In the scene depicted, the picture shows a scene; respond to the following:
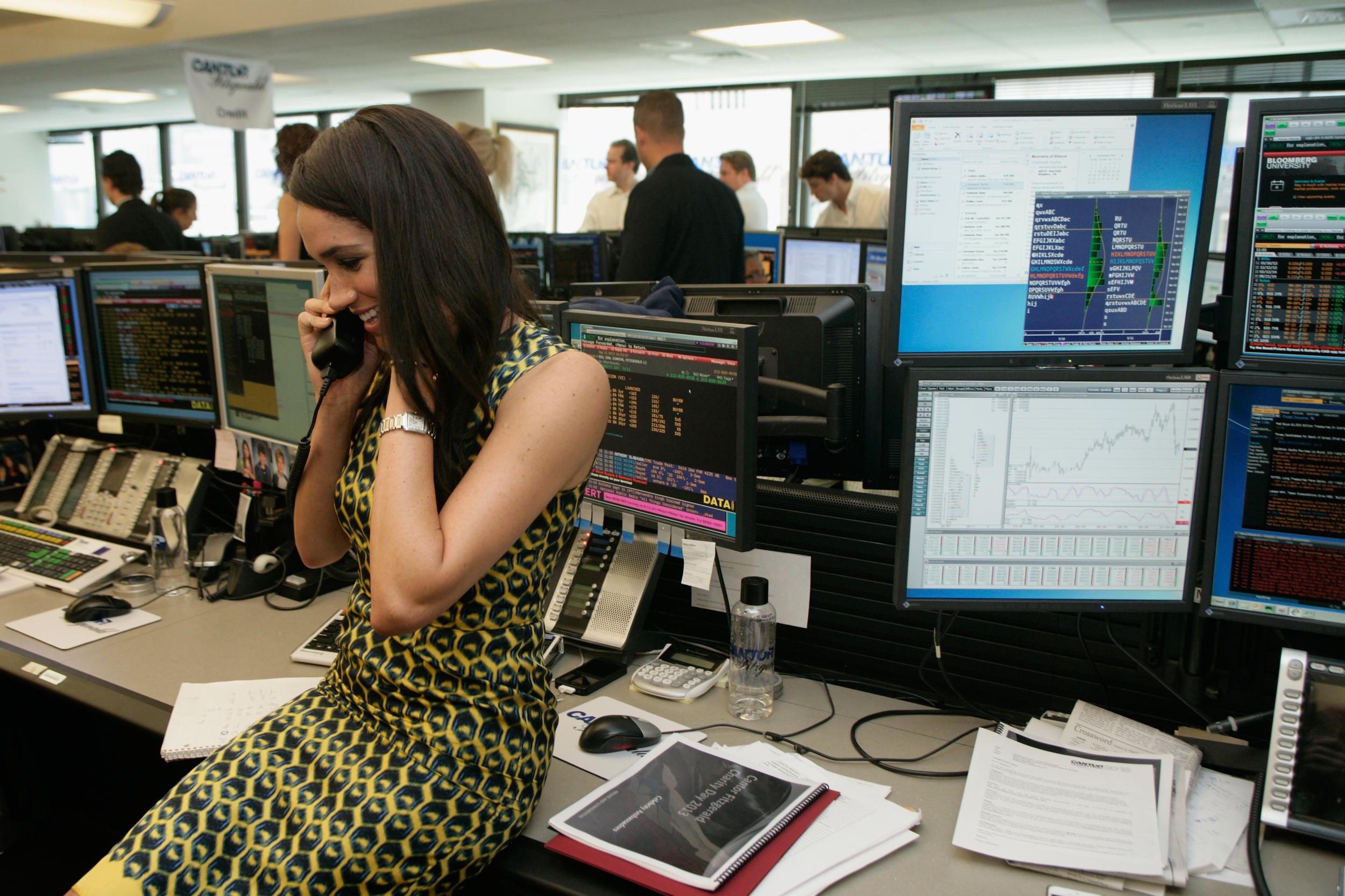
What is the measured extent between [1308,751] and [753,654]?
0.70 metres

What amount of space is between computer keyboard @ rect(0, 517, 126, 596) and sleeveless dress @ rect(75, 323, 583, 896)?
36.7 inches

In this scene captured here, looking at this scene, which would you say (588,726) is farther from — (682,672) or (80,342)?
(80,342)

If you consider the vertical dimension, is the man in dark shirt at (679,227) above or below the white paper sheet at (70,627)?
above

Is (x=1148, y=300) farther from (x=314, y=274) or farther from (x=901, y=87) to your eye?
(x=901, y=87)

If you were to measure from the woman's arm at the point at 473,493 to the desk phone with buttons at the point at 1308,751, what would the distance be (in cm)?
86

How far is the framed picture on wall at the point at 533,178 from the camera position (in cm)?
984

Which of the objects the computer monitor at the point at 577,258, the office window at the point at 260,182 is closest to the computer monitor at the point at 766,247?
the computer monitor at the point at 577,258

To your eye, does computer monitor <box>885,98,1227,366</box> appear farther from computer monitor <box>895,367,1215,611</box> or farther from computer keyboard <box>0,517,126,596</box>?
computer keyboard <box>0,517,126,596</box>

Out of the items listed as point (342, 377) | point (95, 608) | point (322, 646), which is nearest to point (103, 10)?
point (95, 608)

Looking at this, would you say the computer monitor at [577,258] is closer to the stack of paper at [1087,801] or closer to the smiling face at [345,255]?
the smiling face at [345,255]

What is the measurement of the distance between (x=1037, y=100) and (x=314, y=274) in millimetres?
1274

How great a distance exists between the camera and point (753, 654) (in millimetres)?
1478

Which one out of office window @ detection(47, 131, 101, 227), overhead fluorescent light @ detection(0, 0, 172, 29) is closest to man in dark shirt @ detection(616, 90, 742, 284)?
overhead fluorescent light @ detection(0, 0, 172, 29)

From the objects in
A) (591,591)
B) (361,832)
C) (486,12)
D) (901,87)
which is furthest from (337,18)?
(361,832)
